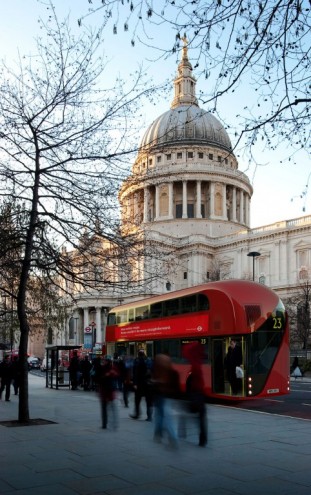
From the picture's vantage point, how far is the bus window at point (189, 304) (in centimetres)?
2155

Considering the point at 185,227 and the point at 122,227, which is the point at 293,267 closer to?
the point at 185,227

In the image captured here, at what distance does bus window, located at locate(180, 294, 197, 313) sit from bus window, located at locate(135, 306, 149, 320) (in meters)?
3.85

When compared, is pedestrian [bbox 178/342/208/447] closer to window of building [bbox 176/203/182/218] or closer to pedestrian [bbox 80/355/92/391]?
pedestrian [bbox 80/355/92/391]

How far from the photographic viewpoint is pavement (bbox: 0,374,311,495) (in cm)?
759

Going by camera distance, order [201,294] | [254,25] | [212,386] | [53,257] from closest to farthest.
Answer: [254,25] < [53,257] < [212,386] < [201,294]

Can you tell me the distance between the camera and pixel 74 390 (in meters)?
28.7

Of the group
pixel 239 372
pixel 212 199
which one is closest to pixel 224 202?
pixel 212 199

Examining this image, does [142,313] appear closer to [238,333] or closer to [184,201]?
[238,333]

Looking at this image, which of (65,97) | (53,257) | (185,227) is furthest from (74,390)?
(185,227)

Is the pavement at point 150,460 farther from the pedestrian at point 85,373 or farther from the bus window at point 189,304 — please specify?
the pedestrian at point 85,373

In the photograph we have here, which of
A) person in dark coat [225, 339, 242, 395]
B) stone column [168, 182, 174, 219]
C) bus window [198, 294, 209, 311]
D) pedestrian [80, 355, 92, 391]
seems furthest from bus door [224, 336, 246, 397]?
stone column [168, 182, 174, 219]

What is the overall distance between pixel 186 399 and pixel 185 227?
83244 mm

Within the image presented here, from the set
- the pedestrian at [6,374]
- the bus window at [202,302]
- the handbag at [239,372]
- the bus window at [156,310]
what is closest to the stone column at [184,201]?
the bus window at [156,310]

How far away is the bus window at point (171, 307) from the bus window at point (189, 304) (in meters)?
0.43
